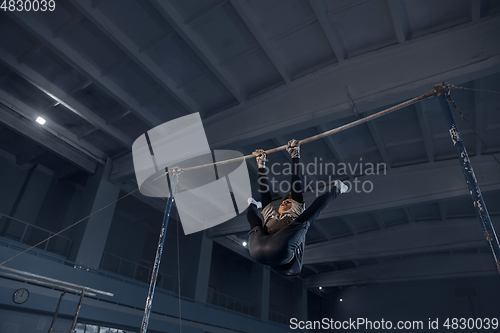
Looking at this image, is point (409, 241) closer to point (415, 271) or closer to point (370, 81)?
point (415, 271)

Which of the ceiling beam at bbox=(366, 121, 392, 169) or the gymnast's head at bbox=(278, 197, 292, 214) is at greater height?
the ceiling beam at bbox=(366, 121, 392, 169)

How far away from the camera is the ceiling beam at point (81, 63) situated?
6.32 metres

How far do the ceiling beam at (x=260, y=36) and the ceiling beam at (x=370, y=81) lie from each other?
17.4 inches

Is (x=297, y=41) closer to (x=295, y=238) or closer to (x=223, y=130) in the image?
(x=223, y=130)

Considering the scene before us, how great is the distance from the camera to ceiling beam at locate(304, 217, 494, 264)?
12297 mm

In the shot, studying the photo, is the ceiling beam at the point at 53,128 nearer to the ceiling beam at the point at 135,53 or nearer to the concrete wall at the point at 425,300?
the ceiling beam at the point at 135,53

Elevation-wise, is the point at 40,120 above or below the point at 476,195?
above

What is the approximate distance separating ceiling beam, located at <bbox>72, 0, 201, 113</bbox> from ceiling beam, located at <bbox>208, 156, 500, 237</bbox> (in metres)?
5.46

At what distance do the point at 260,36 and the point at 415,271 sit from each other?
15.3 meters

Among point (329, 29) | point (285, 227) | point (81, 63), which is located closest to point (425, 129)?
point (329, 29)

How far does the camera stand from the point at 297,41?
6.72 meters

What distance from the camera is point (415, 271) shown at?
16.5m

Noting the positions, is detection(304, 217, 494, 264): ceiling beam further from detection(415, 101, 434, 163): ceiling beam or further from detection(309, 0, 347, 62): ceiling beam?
detection(309, 0, 347, 62): ceiling beam

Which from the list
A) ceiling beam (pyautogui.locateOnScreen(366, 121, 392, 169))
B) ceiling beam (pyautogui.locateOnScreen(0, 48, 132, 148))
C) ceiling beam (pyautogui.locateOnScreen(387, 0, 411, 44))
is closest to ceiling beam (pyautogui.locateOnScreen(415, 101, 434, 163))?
ceiling beam (pyautogui.locateOnScreen(366, 121, 392, 169))
